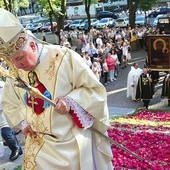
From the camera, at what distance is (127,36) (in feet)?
92.8

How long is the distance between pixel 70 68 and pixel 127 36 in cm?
2481

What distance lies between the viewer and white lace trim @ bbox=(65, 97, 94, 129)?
374 cm

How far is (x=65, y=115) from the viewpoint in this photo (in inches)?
151

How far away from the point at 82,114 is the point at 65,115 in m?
0.15

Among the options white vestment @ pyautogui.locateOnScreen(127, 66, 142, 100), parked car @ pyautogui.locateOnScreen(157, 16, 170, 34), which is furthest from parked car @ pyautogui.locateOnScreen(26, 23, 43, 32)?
white vestment @ pyautogui.locateOnScreen(127, 66, 142, 100)

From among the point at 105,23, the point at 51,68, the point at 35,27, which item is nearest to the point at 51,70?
the point at 51,68

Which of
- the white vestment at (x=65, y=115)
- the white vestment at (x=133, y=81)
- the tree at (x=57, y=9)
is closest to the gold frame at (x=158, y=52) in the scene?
the white vestment at (x=133, y=81)

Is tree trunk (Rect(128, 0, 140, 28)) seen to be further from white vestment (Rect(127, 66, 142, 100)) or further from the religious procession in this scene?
the religious procession

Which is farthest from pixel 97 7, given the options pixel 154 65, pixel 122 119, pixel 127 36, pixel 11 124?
pixel 11 124

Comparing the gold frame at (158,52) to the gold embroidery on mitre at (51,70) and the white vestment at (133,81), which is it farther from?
the gold embroidery on mitre at (51,70)

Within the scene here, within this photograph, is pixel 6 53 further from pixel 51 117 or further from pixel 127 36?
pixel 127 36

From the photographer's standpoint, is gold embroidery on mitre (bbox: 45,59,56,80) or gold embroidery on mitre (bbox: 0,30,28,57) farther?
gold embroidery on mitre (bbox: 45,59,56,80)

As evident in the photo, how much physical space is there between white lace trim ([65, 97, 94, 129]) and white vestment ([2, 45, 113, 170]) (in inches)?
1.3

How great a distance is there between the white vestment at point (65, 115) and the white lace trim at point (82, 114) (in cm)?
3
